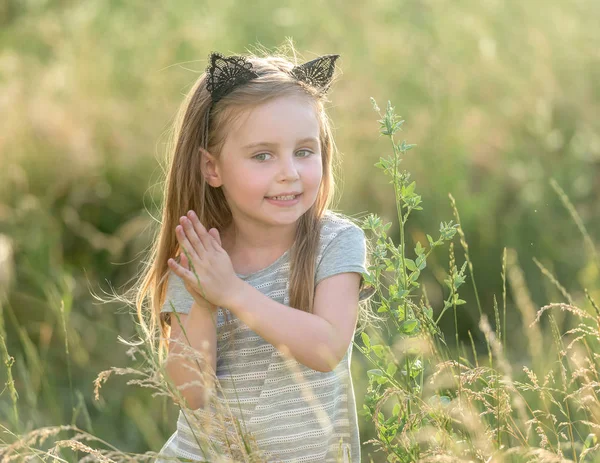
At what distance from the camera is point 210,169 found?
2514mm

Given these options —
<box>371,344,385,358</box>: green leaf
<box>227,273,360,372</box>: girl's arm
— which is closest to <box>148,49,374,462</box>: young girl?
<box>227,273,360,372</box>: girl's arm

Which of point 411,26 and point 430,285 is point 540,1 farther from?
point 430,285

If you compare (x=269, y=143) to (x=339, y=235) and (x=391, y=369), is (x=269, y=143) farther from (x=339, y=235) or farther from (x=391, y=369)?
(x=391, y=369)

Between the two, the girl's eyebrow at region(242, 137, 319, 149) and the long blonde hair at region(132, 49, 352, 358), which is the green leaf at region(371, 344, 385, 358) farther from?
the girl's eyebrow at region(242, 137, 319, 149)

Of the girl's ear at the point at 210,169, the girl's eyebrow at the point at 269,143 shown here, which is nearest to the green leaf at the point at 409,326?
the girl's eyebrow at the point at 269,143

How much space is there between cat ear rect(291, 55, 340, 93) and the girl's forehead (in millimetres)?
96

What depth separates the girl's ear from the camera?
248 cm

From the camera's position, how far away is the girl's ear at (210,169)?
248 centimetres

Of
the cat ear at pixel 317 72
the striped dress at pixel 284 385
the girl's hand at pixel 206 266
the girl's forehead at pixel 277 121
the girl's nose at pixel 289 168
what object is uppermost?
the cat ear at pixel 317 72

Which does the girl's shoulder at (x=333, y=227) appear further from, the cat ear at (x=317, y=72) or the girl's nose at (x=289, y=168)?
the cat ear at (x=317, y=72)

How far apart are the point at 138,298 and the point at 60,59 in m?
3.84

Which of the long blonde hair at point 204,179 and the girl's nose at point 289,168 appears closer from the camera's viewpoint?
the girl's nose at point 289,168

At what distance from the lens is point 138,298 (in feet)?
8.66

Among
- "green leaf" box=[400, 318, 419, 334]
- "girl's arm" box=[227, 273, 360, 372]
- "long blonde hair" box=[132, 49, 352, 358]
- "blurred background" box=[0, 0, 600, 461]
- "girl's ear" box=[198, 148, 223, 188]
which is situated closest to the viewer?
"green leaf" box=[400, 318, 419, 334]
